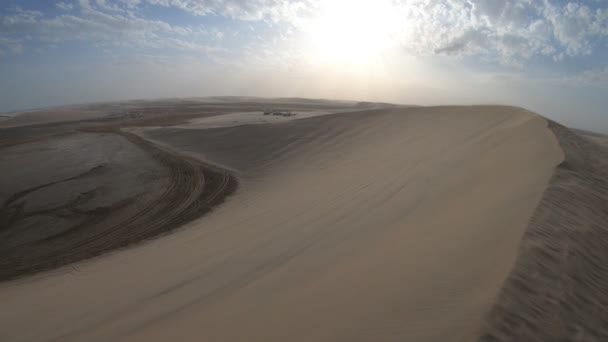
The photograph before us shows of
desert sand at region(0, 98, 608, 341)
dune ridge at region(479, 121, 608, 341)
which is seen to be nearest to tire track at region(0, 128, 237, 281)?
desert sand at region(0, 98, 608, 341)

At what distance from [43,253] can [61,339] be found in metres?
4.40

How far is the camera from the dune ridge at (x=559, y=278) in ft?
9.46

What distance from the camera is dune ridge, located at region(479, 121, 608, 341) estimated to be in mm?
2883

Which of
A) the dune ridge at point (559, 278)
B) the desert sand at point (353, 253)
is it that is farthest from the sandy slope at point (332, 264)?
the dune ridge at point (559, 278)

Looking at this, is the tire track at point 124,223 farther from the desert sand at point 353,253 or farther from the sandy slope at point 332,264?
the sandy slope at point 332,264

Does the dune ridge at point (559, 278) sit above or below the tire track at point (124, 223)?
above

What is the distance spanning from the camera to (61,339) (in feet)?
13.1

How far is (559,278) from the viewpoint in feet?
11.4

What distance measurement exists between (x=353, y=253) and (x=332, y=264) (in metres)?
0.46

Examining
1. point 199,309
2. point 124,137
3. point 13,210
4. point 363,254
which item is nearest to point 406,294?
point 363,254

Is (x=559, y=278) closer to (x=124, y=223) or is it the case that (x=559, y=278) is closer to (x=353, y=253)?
(x=353, y=253)

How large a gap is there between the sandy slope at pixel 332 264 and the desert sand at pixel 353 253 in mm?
28

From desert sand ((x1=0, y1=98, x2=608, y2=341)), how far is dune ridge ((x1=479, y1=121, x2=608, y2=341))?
0.02 m

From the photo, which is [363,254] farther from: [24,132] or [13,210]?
[24,132]
